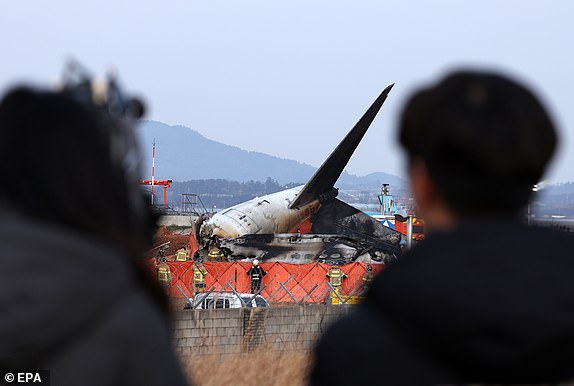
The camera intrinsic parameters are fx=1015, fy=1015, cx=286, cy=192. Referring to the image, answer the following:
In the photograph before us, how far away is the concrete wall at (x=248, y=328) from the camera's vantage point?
14.9 m

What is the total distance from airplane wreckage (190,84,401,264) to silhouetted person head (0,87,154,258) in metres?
29.8

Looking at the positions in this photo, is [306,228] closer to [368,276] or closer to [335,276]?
[335,276]

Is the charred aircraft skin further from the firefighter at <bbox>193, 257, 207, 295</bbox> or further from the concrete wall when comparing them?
the concrete wall

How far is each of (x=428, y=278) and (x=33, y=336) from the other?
1.00 meters

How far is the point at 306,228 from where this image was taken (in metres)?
43.2

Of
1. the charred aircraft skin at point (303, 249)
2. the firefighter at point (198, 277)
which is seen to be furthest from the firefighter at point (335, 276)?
the charred aircraft skin at point (303, 249)

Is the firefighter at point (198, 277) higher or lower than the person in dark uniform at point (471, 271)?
lower

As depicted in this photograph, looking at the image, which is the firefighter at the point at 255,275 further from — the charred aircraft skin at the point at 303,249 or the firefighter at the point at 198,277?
the charred aircraft skin at the point at 303,249

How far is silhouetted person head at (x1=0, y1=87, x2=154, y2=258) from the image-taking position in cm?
262

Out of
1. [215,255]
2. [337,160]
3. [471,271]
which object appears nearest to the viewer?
[471,271]

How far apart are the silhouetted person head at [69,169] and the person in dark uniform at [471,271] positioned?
677mm

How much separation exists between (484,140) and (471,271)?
36 centimetres

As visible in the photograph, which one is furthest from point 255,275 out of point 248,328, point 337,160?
point 337,160

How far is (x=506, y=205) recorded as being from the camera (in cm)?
281
